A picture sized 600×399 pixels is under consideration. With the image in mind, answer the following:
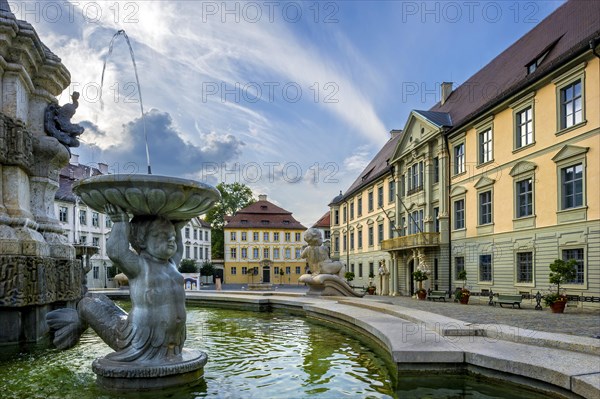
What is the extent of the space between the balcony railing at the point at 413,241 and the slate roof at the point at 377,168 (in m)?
7.11

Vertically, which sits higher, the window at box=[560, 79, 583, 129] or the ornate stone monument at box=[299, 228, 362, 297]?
the window at box=[560, 79, 583, 129]

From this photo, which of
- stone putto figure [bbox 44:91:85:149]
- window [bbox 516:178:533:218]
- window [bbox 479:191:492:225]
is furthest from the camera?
window [bbox 479:191:492:225]

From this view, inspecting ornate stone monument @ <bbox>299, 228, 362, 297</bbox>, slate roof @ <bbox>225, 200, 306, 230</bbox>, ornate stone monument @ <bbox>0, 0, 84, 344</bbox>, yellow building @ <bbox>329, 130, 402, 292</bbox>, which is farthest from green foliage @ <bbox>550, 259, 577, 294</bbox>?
slate roof @ <bbox>225, 200, 306, 230</bbox>

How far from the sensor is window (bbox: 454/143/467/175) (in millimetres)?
30289

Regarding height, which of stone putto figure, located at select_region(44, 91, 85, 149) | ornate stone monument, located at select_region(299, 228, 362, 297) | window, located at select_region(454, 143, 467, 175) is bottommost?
ornate stone monument, located at select_region(299, 228, 362, 297)

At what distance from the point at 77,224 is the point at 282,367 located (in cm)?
4676

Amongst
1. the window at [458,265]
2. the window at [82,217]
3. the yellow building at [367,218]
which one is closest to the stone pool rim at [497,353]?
the window at [458,265]

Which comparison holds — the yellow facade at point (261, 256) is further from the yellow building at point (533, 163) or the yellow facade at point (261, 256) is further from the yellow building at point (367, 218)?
the yellow building at point (533, 163)

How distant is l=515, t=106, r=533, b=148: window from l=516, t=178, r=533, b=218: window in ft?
6.37

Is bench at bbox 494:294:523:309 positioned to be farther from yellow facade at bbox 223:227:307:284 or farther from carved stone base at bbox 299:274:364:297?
yellow facade at bbox 223:227:307:284

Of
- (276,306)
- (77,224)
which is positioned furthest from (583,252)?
(77,224)

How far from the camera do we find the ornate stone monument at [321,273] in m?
17.7

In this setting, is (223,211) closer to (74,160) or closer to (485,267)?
(74,160)

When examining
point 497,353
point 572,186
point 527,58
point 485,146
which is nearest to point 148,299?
point 497,353
